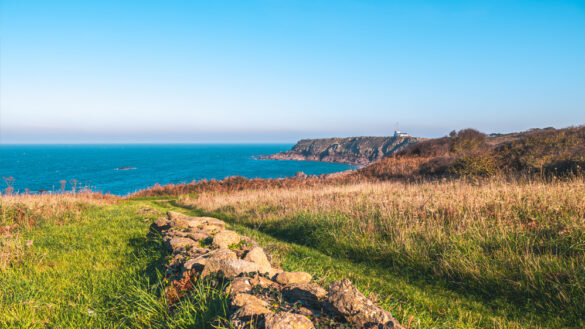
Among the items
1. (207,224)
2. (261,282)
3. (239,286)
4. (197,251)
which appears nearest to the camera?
(239,286)

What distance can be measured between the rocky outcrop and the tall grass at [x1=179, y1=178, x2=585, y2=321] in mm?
3212

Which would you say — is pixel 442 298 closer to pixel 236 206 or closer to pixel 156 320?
pixel 156 320

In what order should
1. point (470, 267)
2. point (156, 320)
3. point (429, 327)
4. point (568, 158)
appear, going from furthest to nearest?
point (568, 158) → point (470, 267) → point (429, 327) → point (156, 320)

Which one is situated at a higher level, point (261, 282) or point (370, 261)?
point (261, 282)

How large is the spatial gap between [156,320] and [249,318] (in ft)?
4.29

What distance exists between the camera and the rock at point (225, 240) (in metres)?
5.34

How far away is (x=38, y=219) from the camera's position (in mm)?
8461

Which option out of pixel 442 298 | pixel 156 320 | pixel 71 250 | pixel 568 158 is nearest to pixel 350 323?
pixel 156 320

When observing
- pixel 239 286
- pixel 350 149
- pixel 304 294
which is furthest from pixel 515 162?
pixel 350 149

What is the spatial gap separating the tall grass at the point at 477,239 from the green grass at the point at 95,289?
439 cm

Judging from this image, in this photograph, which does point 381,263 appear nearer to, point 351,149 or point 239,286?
point 239,286

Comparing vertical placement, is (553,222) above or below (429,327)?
above

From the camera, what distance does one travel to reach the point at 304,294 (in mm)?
3227

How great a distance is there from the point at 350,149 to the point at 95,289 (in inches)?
4185
